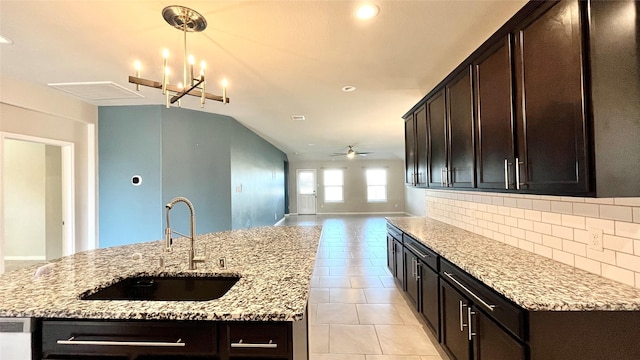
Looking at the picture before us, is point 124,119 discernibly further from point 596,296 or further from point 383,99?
point 596,296

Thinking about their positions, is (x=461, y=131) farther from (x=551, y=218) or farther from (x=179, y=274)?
(x=179, y=274)

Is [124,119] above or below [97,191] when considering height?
above

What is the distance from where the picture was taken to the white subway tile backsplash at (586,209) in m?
1.53

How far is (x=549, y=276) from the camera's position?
4.99ft

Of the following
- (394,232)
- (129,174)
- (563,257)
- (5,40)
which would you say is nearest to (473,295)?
(563,257)

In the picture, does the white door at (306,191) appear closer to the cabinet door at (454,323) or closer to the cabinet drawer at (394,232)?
the cabinet drawer at (394,232)

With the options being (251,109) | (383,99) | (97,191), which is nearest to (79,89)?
(97,191)

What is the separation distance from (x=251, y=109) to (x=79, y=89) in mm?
2075

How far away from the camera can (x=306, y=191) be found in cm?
1239

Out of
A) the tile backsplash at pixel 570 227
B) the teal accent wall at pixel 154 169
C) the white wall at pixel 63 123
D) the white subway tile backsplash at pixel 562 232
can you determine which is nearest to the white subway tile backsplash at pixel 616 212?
the tile backsplash at pixel 570 227

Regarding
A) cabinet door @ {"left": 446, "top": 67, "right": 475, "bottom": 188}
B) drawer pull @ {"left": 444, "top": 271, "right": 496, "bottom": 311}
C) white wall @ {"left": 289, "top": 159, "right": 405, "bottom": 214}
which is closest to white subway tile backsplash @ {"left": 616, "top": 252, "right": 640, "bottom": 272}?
drawer pull @ {"left": 444, "top": 271, "right": 496, "bottom": 311}

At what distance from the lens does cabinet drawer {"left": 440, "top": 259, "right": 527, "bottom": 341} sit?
1.29 metres

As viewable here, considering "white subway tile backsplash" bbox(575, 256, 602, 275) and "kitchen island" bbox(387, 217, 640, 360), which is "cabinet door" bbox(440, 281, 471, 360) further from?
"white subway tile backsplash" bbox(575, 256, 602, 275)

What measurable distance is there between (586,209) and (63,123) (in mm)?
5564
